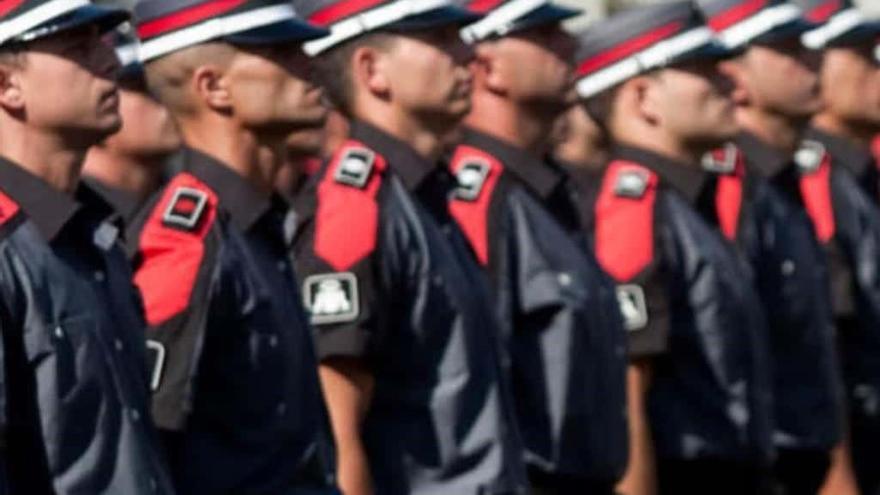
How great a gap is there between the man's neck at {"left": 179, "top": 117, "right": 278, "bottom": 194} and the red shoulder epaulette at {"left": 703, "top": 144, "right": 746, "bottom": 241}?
2.87 m

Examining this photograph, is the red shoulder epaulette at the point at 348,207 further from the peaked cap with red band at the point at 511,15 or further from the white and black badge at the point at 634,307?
the white and black badge at the point at 634,307

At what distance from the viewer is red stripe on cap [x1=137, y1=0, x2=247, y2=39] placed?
828 cm

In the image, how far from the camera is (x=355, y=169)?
8.74 meters

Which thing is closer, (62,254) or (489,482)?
(62,254)

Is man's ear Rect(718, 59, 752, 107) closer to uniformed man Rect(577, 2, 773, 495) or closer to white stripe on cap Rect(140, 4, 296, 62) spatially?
uniformed man Rect(577, 2, 773, 495)

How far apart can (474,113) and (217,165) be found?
5.55ft

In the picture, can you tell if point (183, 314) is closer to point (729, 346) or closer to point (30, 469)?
point (30, 469)

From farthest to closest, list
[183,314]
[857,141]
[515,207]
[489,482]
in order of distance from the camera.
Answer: [857,141] < [515,207] < [489,482] < [183,314]

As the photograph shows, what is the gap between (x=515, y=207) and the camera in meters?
9.44

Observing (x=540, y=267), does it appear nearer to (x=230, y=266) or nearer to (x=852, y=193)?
(x=230, y=266)

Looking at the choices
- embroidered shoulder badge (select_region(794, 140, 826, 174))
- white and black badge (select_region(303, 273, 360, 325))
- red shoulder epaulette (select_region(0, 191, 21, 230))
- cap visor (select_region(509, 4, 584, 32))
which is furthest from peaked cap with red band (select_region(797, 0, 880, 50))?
red shoulder epaulette (select_region(0, 191, 21, 230))

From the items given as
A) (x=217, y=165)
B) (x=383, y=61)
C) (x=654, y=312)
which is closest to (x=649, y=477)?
(x=654, y=312)

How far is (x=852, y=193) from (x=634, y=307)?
2.51m

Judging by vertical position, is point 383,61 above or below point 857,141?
above
